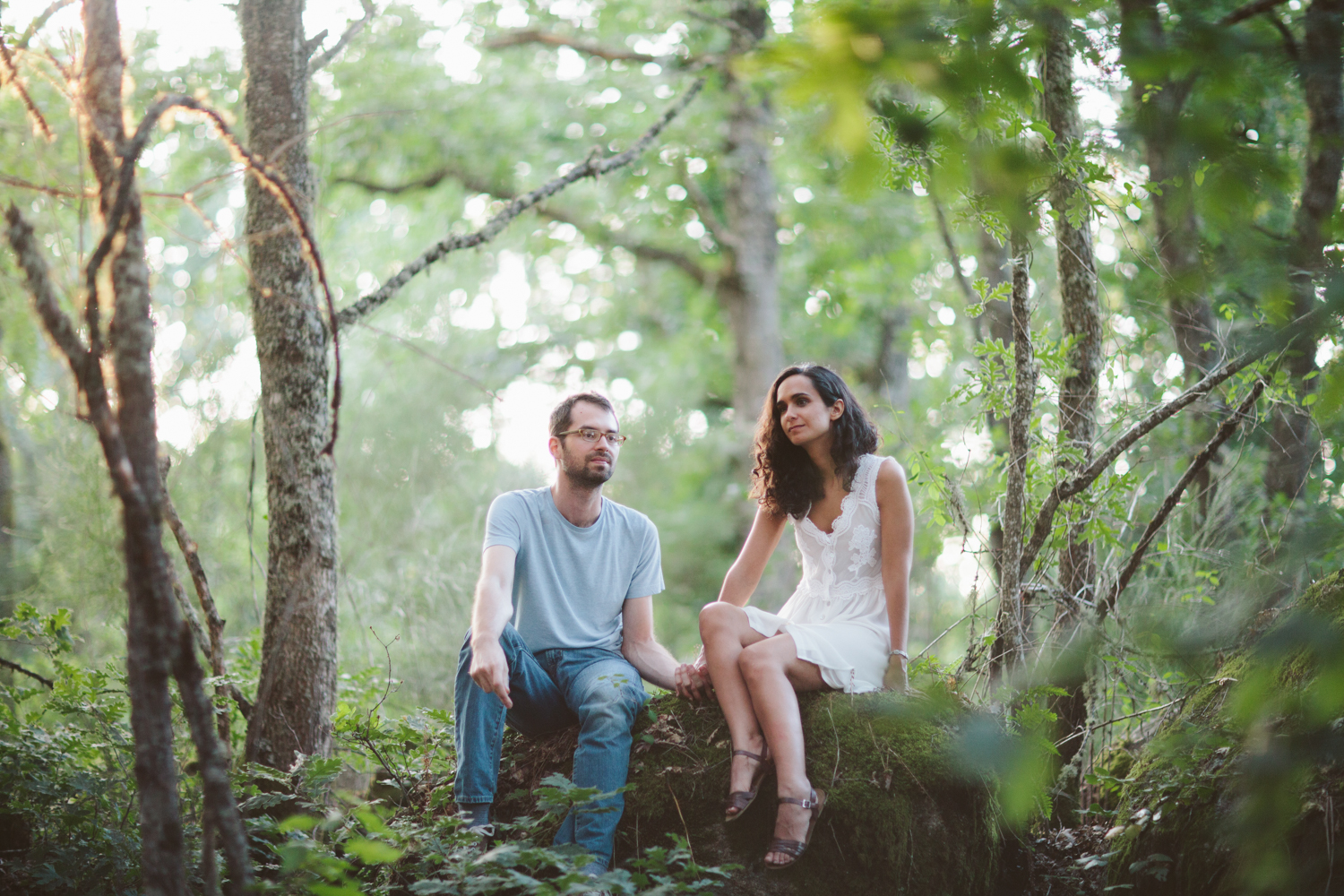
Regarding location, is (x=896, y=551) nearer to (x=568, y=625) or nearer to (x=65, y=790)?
(x=568, y=625)

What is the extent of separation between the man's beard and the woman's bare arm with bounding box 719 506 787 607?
62 centimetres

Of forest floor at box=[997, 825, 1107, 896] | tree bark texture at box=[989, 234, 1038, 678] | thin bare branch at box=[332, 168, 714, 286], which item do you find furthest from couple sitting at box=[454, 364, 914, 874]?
thin bare branch at box=[332, 168, 714, 286]

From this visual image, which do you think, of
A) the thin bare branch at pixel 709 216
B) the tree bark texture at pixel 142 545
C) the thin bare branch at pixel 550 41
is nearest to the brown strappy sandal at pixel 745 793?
the tree bark texture at pixel 142 545

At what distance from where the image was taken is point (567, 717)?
3.48 meters

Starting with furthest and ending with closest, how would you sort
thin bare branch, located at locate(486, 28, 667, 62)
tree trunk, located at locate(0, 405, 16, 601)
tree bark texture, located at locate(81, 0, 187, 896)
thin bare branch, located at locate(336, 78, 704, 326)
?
thin bare branch, located at locate(486, 28, 667, 62) < tree trunk, located at locate(0, 405, 16, 601) < thin bare branch, located at locate(336, 78, 704, 326) < tree bark texture, located at locate(81, 0, 187, 896)

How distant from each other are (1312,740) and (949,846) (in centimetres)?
187

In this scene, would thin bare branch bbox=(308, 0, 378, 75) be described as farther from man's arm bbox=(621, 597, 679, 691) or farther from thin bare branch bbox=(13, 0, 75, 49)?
man's arm bbox=(621, 597, 679, 691)

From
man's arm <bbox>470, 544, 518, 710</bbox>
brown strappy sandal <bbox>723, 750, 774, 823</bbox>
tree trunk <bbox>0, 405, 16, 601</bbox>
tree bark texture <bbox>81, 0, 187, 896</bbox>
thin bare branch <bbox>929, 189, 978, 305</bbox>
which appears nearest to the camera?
tree bark texture <bbox>81, 0, 187, 896</bbox>

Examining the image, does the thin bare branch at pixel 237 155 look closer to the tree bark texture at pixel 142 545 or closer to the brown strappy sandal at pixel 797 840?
the tree bark texture at pixel 142 545

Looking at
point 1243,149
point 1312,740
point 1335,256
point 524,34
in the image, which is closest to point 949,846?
point 1312,740

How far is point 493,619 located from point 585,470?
75 centimetres

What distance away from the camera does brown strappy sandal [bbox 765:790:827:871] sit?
2744mm

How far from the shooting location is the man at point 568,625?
3.05 meters

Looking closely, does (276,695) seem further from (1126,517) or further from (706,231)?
(706,231)
